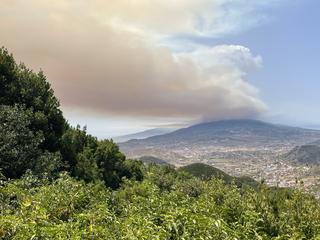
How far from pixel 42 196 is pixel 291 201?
539 inches

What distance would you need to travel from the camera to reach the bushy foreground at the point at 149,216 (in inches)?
462

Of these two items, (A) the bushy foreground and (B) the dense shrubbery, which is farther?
(B) the dense shrubbery

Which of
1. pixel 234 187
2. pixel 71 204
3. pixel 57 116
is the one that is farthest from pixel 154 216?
pixel 57 116

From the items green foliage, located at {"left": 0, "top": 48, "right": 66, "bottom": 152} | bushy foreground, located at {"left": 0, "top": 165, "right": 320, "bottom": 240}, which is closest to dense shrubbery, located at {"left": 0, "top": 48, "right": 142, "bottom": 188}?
green foliage, located at {"left": 0, "top": 48, "right": 66, "bottom": 152}

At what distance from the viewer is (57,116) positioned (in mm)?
46094

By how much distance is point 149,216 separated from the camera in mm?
14781

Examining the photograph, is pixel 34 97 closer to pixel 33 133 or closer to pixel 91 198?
pixel 33 133

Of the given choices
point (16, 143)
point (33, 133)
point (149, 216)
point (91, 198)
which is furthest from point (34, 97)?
point (149, 216)

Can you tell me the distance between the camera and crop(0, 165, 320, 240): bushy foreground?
1174 centimetres

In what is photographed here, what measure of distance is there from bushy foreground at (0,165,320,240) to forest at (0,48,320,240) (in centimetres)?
3

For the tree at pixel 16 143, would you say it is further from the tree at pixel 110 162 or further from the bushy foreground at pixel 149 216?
the tree at pixel 110 162

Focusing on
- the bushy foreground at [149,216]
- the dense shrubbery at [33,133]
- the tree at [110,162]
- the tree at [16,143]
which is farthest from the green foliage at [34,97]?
the bushy foreground at [149,216]

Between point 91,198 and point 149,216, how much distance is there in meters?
7.00

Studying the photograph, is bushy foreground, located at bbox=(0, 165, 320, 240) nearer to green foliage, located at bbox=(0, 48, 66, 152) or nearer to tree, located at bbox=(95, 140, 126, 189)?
green foliage, located at bbox=(0, 48, 66, 152)
